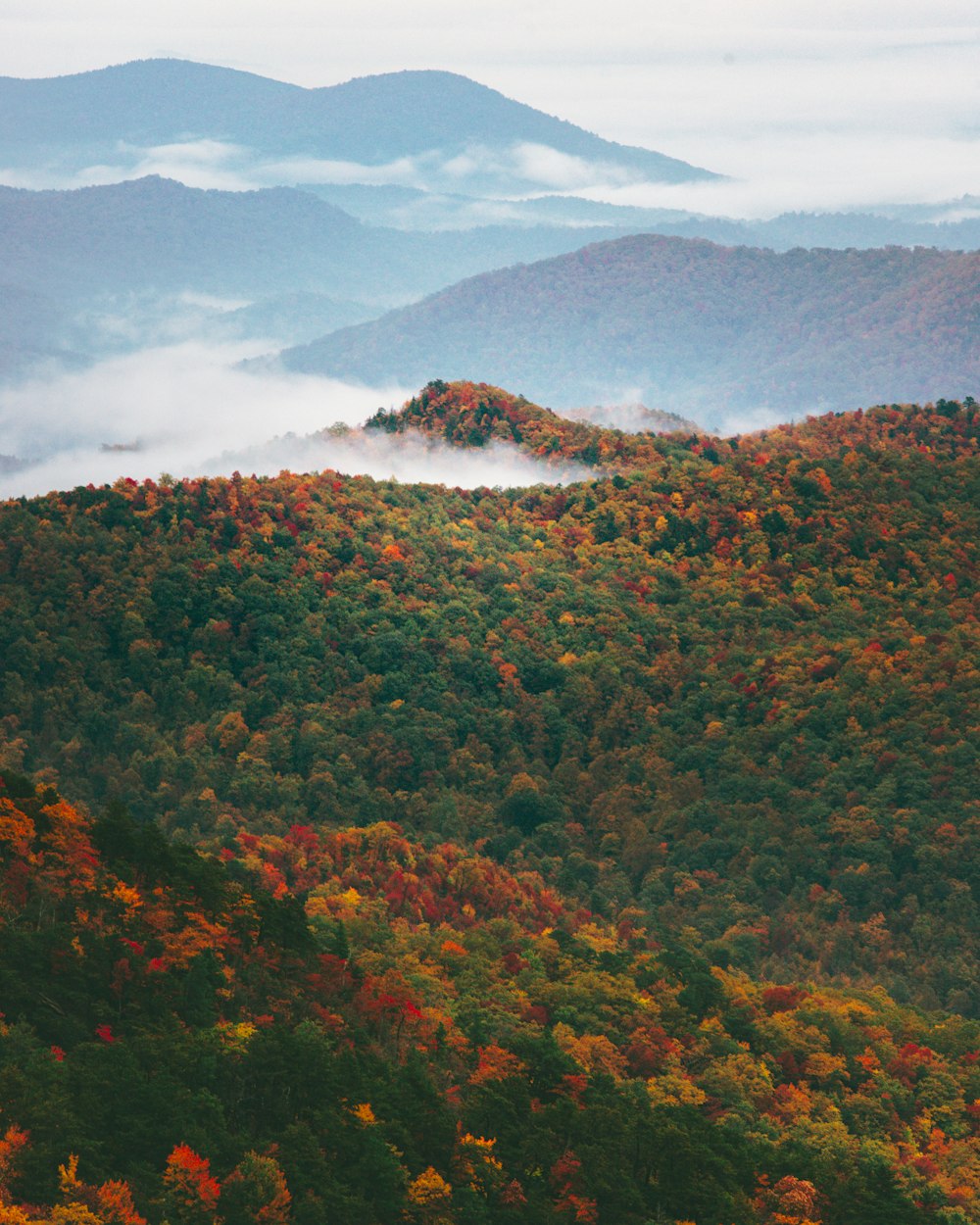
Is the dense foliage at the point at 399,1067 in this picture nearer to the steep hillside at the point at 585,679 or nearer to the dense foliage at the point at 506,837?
the dense foliage at the point at 506,837

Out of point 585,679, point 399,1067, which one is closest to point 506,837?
point 585,679

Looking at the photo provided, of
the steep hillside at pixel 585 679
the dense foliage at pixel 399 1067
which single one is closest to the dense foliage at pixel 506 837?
the dense foliage at pixel 399 1067

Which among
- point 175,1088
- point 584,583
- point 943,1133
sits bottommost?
point 943,1133

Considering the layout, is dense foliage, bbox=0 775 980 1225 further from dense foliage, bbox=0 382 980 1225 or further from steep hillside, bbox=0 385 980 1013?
steep hillside, bbox=0 385 980 1013

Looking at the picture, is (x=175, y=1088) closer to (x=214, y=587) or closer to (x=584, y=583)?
(x=214, y=587)

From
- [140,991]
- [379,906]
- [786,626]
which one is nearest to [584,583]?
[786,626]
